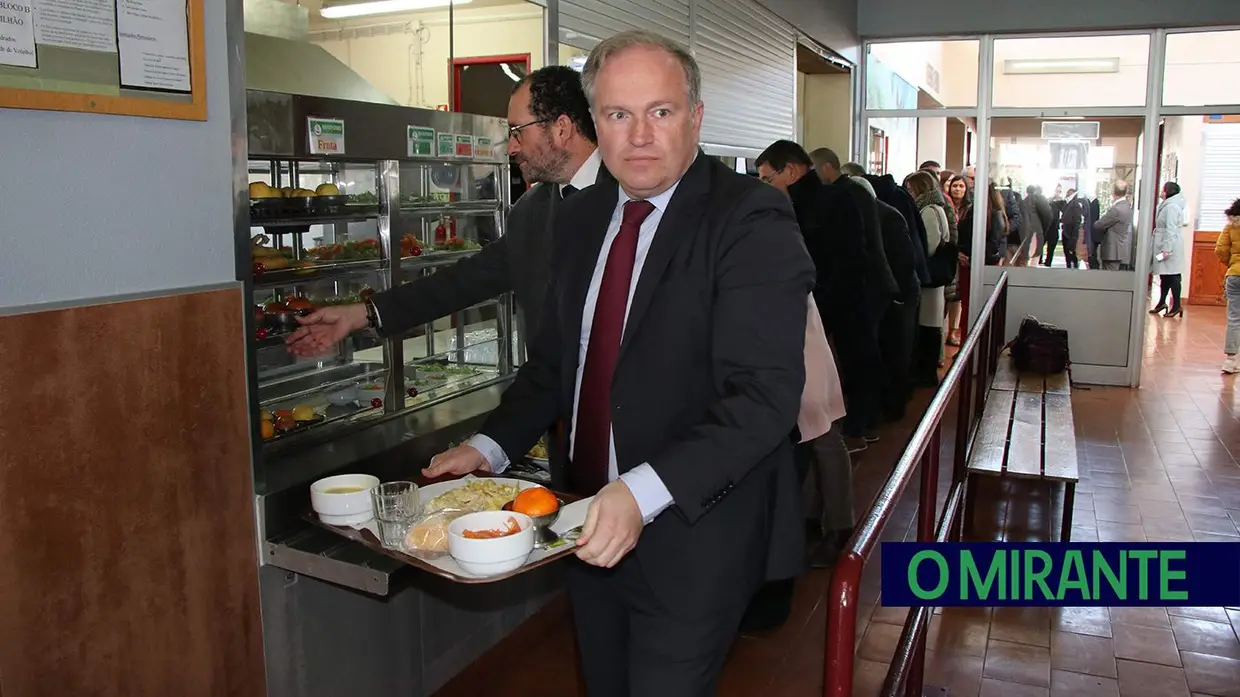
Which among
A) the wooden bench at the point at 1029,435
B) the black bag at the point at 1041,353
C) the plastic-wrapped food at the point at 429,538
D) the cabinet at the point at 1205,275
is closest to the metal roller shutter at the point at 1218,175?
the cabinet at the point at 1205,275

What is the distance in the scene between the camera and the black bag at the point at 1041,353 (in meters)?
6.68

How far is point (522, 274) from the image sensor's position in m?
2.94

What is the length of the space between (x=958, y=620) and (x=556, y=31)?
112 inches

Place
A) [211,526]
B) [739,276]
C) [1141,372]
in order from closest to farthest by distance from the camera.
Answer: [739,276], [211,526], [1141,372]

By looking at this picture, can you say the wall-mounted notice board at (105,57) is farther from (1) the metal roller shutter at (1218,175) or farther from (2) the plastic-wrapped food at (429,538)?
(1) the metal roller shutter at (1218,175)

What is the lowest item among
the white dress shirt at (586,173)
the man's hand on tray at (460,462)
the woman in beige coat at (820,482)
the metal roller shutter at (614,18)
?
the woman in beige coat at (820,482)

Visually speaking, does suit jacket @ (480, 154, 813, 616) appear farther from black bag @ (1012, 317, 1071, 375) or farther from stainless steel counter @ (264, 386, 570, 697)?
black bag @ (1012, 317, 1071, 375)

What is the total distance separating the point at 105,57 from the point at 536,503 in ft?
4.18

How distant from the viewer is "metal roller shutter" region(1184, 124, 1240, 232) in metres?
14.6

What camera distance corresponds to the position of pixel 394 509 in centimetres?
200

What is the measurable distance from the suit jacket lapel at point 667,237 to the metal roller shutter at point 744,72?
3369 mm

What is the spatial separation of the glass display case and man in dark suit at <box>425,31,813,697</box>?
1.03m

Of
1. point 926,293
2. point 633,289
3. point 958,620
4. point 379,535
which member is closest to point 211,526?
point 379,535

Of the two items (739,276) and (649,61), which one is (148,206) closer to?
(649,61)
